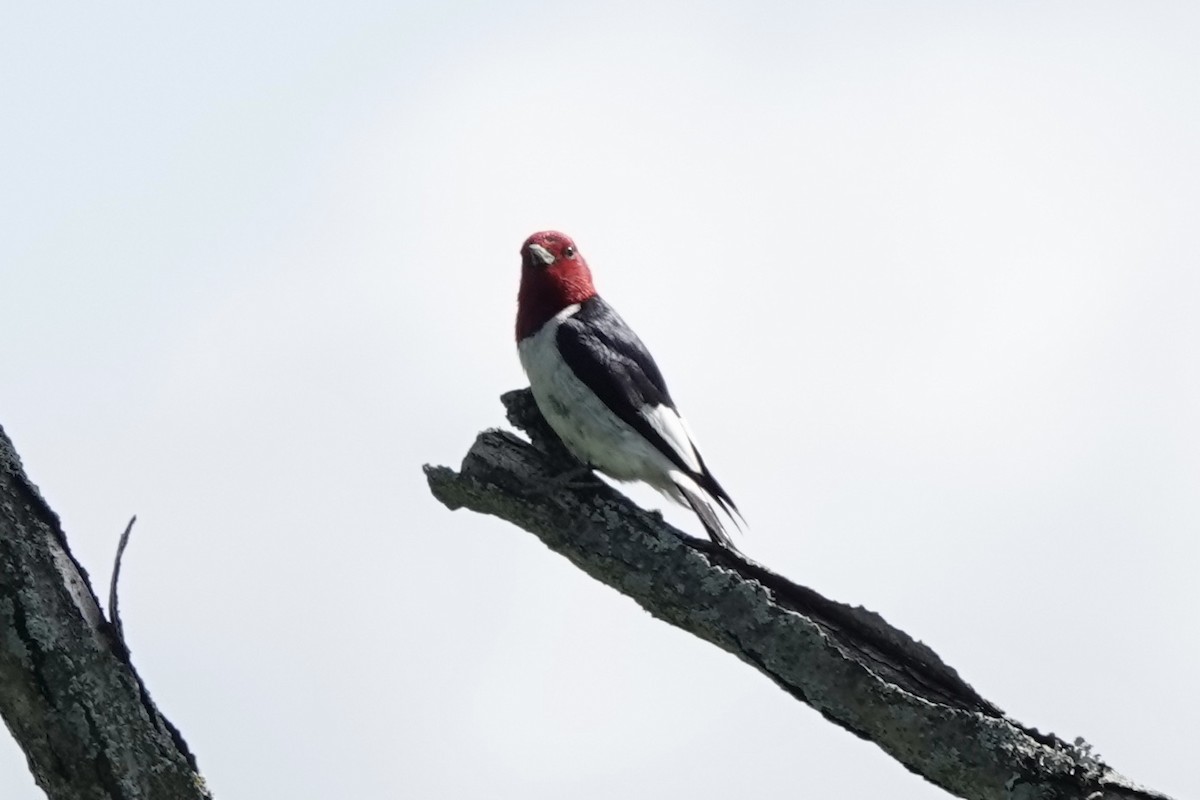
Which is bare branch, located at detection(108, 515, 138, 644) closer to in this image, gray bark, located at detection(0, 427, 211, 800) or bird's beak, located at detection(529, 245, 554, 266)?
gray bark, located at detection(0, 427, 211, 800)

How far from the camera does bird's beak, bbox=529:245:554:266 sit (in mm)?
6102

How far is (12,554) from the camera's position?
288cm

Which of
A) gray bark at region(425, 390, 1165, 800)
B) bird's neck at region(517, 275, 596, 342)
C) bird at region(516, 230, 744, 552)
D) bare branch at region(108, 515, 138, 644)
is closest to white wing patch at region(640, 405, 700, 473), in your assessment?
bird at region(516, 230, 744, 552)

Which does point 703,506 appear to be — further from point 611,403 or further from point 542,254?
point 542,254

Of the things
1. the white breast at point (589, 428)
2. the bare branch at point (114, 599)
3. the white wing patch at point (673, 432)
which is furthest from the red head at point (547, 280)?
the bare branch at point (114, 599)

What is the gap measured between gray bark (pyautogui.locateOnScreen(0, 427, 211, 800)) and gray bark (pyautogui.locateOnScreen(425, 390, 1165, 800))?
1470 millimetres

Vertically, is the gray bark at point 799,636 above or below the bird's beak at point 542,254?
below

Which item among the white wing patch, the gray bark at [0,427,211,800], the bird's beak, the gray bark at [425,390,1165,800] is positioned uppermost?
the bird's beak

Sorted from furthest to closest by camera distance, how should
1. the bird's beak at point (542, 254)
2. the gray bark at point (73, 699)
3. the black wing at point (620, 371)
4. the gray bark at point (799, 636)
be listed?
the bird's beak at point (542, 254), the black wing at point (620, 371), the gray bark at point (799, 636), the gray bark at point (73, 699)

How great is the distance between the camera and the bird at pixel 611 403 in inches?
208

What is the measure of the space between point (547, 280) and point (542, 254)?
0.37ft

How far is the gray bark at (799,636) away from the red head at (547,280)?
1.62 metres

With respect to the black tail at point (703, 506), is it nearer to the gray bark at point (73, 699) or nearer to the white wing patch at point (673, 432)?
the white wing patch at point (673, 432)

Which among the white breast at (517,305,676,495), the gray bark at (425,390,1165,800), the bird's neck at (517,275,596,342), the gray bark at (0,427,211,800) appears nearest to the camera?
the gray bark at (0,427,211,800)
